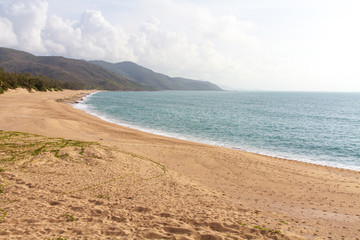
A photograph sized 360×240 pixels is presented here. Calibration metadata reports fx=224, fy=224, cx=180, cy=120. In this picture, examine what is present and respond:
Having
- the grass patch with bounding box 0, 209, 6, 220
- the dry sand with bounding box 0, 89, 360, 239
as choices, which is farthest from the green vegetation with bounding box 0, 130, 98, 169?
the grass patch with bounding box 0, 209, 6, 220

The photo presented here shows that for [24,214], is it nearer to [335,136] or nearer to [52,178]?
[52,178]

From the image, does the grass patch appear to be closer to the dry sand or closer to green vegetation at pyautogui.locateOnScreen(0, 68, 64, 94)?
the dry sand

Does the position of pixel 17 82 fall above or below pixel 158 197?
above

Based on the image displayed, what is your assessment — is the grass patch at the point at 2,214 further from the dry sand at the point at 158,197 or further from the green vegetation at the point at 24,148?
the green vegetation at the point at 24,148

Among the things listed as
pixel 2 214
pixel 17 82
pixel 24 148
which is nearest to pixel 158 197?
pixel 2 214

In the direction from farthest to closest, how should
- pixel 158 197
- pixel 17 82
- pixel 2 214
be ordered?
1. pixel 17 82
2. pixel 158 197
3. pixel 2 214

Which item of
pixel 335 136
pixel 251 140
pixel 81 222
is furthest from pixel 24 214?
pixel 335 136

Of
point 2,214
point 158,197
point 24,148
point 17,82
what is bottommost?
point 158,197

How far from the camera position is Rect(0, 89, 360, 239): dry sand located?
6469mm

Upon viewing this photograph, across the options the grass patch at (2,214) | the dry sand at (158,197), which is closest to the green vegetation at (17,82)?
the dry sand at (158,197)

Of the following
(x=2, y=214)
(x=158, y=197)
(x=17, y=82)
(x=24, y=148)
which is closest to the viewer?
(x=2, y=214)

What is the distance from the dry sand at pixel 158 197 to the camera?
647 centimetres

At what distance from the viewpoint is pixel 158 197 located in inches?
355

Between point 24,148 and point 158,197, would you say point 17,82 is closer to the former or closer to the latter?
Answer: point 24,148
